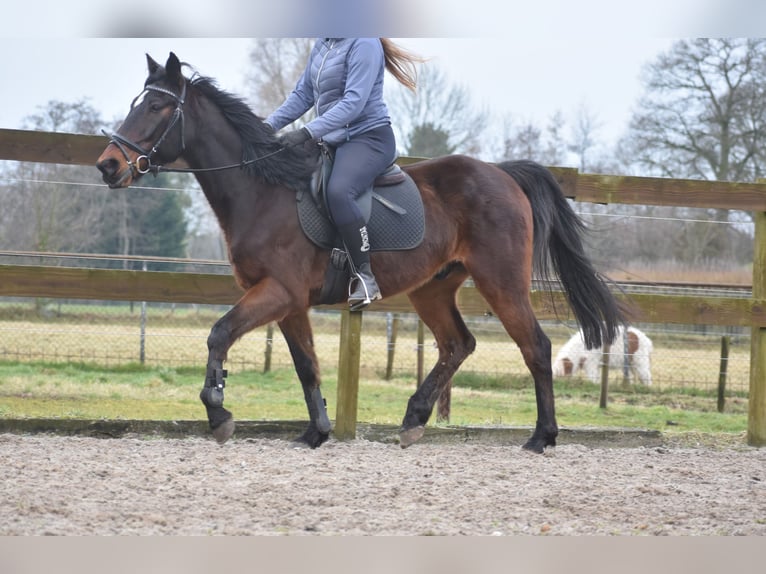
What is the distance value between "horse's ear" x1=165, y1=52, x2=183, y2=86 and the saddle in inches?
38.1

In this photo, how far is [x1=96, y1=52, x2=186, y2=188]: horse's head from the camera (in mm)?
4469

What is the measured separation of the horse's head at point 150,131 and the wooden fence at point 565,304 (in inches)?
37.7

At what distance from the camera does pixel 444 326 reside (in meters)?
5.79

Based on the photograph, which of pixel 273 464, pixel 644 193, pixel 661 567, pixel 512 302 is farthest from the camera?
pixel 644 193

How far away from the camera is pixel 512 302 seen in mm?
5492

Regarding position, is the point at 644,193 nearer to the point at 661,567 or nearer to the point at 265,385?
the point at 661,567

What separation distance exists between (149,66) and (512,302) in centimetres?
273

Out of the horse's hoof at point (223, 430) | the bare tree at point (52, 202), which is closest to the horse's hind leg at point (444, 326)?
the horse's hoof at point (223, 430)

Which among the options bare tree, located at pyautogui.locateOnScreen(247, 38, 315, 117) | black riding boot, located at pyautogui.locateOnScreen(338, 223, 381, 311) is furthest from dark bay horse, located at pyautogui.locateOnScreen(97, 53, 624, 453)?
bare tree, located at pyautogui.locateOnScreen(247, 38, 315, 117)

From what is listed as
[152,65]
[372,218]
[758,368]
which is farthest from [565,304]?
[152,65]

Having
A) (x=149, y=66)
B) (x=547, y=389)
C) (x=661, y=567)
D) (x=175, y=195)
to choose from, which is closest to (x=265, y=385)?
(x=547, y=389)

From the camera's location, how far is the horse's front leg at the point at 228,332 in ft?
14.6

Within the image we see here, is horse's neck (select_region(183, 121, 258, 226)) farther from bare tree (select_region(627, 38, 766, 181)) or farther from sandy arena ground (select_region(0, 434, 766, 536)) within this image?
bare tree (select_region(627, 38, 766, 181))

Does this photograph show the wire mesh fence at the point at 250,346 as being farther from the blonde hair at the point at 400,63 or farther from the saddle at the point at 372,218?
the blonde hair at the point at 400,63
